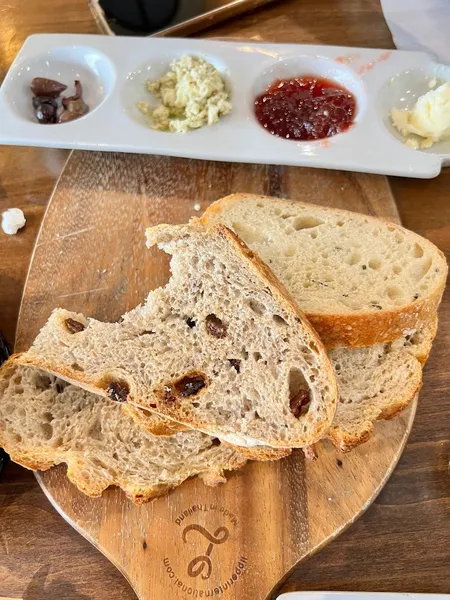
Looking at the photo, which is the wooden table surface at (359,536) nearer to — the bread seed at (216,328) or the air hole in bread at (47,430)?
the air hole in bread at (47,430)

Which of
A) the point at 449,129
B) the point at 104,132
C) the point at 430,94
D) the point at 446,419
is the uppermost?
the point at 104,132

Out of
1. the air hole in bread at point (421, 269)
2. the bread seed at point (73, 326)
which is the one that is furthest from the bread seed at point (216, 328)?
the air hole in bread at point (421, 269)

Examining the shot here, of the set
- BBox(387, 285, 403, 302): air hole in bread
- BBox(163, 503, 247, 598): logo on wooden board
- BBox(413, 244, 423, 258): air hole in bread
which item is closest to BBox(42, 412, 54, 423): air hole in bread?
BBox(163, 503, 247, 598): logo on wooden board

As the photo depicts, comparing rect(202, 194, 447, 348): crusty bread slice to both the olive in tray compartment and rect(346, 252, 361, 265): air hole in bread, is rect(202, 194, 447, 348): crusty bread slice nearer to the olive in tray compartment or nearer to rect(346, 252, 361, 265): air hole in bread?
rect(346, 252, 361, 265): air hole in bread

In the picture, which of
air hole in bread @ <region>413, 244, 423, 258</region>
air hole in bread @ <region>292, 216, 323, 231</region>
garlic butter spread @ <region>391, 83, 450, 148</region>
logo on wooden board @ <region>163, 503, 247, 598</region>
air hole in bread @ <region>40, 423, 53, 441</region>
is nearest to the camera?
logo on wooden board @ <region>163, 503, 247, 598</region>

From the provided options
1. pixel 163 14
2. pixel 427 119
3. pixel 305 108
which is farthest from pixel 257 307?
pixel 163 14

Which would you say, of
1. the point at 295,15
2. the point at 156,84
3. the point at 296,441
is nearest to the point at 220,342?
the point at 296,441

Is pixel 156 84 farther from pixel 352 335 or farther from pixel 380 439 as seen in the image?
pixel 380 439
